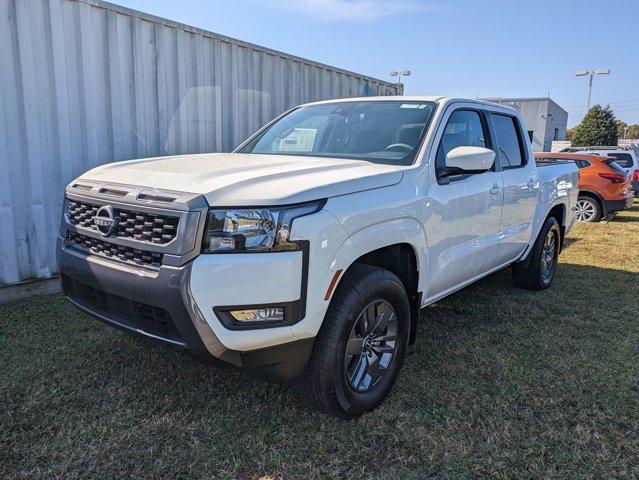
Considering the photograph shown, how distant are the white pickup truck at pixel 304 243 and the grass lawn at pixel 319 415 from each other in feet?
1.06

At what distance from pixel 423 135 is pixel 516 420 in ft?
6.13

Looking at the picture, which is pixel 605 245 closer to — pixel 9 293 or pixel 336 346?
pixel 336 346

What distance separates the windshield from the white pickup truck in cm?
1

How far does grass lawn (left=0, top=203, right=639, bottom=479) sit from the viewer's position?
2.60 m

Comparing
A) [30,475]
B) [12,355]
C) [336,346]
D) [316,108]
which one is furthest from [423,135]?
[12,355]

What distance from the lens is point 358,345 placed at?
2.92 meters

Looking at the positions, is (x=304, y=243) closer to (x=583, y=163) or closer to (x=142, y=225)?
(x=142, y=225)

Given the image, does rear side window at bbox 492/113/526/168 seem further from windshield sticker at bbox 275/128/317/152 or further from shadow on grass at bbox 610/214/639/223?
shadow on grass at bbox 610/214/639/223

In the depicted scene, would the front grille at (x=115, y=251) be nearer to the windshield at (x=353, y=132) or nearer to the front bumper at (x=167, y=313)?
the front bumper at (x=167, y=313)

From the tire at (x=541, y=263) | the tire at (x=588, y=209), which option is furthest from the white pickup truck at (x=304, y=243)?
the tire at (x=588, y=209)

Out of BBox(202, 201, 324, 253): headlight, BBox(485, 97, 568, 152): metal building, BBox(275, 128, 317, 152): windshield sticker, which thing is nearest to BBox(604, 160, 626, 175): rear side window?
BBox(275, 128, 317, 152): windshield sticker

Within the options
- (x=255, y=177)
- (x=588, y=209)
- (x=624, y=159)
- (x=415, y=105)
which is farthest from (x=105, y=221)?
(x=624, y=159)

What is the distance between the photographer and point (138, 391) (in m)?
3.22

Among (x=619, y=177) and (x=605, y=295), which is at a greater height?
(x=619, y=177)
